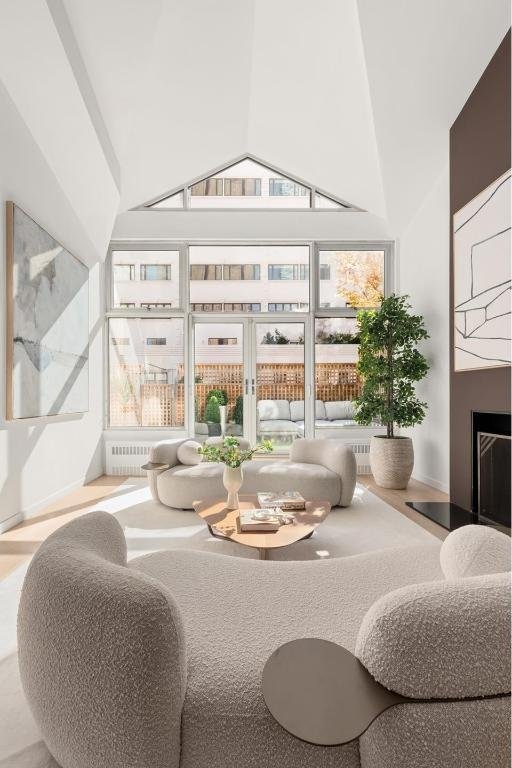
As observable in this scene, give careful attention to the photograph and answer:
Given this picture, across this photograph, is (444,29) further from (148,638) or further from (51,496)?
(51,496)

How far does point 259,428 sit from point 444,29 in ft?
15.3

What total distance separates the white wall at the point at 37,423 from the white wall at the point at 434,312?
12.8 ft

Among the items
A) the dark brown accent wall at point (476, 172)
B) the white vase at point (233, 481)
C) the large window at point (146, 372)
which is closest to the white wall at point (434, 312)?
the dark brown accent wall at point (476, 172)

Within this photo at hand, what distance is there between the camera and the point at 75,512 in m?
4.19

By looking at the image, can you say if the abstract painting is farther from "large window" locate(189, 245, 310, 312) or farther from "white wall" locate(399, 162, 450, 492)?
"white wall" locate(399, 162, 450, 492)

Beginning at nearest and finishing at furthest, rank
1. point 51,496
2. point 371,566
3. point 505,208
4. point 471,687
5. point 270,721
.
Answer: point 471,687 < point 270,721 < point 371,566 < point 505,208 < point 51,496

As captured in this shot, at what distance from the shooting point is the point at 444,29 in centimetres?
370

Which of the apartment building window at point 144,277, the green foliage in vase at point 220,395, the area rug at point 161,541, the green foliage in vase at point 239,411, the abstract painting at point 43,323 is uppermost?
the apartment building window at point 144,277

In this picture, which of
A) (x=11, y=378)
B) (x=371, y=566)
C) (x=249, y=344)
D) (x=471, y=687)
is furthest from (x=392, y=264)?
(x=471, y=687)

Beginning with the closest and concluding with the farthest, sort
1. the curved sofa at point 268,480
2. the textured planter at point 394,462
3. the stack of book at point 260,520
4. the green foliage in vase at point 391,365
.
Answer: the stack of book at point 260,520
the curved sofa at point 268,480
the textured planter at point 394,462
the green foliage in vase at point 391,365

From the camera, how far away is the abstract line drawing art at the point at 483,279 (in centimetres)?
351

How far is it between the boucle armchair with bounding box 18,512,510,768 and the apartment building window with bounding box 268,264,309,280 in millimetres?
5711

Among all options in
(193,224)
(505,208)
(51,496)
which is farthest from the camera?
(193,224)

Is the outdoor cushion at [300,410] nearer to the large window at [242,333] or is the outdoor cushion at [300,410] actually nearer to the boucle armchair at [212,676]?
the large window at [242,333]
